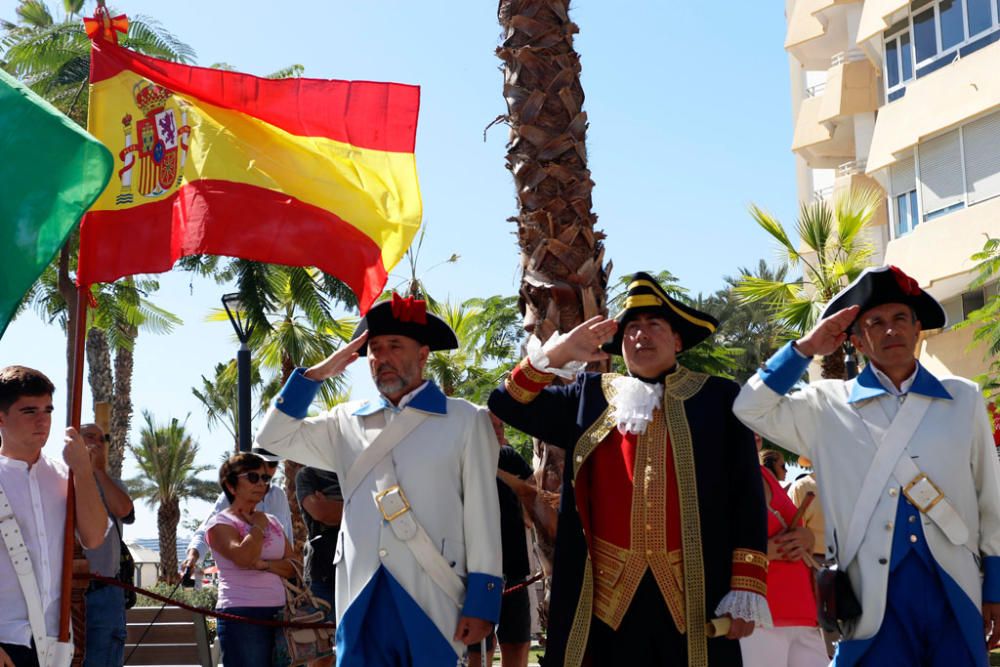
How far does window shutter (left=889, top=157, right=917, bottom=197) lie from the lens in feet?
90.2

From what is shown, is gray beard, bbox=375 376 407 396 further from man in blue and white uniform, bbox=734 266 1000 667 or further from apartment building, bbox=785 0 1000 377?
apartment building, bbox=785 0 1000 377

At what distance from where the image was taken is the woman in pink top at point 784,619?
781cm

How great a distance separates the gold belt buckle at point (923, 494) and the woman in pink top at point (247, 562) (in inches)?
157

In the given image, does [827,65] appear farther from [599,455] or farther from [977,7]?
[599,455]

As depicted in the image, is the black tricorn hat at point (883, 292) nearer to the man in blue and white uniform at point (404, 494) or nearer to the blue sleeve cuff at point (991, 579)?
the blue sleeve cuff at point (991, 579)

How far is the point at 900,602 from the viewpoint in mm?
5262

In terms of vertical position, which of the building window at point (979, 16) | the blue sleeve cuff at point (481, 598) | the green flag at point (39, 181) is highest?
the building window at point (979, 16)

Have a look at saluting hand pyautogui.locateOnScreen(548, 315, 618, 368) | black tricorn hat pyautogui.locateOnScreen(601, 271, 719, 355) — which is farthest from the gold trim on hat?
saluting hand pyautogui.locateOnScreen(548, 315, 618, 368)

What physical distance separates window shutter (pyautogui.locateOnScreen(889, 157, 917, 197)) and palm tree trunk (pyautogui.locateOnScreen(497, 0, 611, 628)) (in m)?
19.8

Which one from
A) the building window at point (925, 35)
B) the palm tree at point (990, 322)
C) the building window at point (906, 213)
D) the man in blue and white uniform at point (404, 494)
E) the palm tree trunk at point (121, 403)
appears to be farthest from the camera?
the palm tree trunk at point (121, 403)

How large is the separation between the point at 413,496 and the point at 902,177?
940 inches

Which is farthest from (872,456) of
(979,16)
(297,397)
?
(979,16)

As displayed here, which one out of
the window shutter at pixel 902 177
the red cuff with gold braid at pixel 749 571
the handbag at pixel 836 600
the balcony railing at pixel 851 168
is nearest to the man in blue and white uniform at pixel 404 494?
the red cuff with gold braid at pixel 749 571

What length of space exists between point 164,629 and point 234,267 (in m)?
15.6
